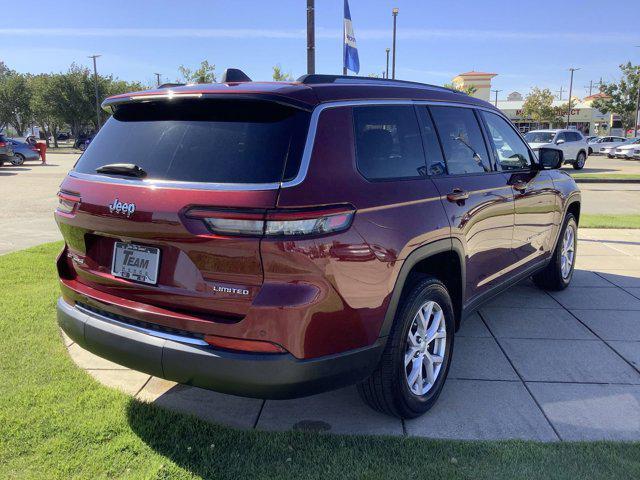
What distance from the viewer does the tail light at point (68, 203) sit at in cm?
287

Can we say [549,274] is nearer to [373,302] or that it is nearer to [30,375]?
[373,302]

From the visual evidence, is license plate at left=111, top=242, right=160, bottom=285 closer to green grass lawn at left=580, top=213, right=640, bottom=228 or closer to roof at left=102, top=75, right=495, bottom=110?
roof at left=102, top=75, right=495, bottom=110

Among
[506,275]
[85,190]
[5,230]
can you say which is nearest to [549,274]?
[506,275]

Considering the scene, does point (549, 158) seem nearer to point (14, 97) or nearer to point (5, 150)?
point (5, 150)

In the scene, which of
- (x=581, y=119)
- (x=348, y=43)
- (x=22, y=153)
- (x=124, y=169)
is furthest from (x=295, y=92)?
(x=581, y=119)

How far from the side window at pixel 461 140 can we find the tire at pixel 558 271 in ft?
6.45

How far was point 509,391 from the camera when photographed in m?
3.54

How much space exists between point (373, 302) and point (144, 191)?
121 cm

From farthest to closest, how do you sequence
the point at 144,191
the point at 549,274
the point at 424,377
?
the point at 549,274, the point at 424,377, the point at 144,191

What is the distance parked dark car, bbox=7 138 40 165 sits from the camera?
27231mm

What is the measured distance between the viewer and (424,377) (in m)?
3.31

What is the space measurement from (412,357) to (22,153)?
1175 inches

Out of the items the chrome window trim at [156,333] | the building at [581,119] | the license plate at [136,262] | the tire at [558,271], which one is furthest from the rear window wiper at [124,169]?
the building at [581,119]

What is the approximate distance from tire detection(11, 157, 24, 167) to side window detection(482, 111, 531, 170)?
28.0 m
